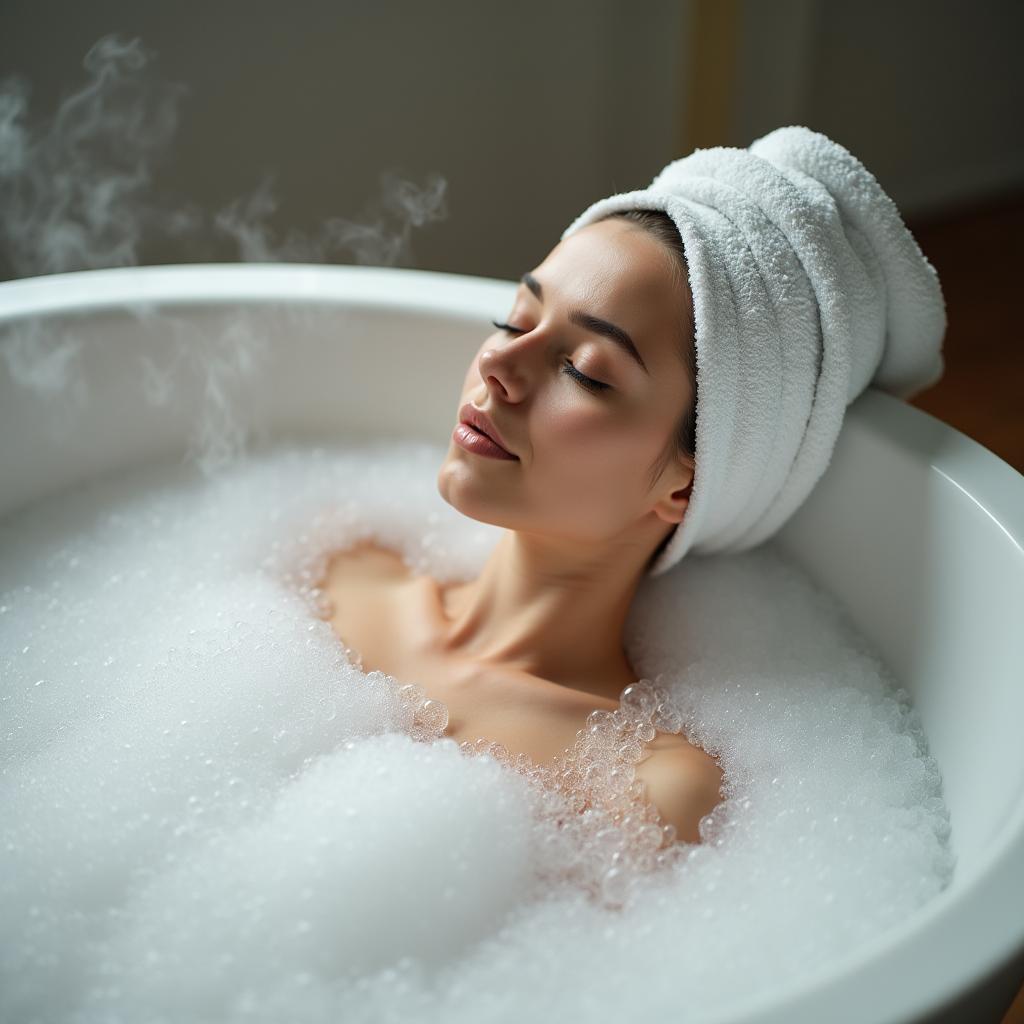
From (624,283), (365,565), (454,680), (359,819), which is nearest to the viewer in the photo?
(359,819)

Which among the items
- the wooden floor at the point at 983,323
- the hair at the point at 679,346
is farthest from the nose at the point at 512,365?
the wooden floor at the point at 983,323

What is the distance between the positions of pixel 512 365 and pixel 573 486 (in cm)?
13

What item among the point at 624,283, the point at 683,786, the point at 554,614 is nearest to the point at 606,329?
the point at 624,283

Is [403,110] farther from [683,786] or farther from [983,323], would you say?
[683,786]

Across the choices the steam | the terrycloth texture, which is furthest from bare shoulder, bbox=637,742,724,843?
the steam

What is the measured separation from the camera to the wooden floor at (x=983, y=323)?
92.8 inches

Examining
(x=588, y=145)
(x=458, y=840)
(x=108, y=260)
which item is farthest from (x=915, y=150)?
(x=458, y=840)

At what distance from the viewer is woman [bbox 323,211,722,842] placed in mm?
1124

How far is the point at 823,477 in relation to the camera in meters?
1.34

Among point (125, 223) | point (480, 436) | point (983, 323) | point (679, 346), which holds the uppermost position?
point (679, 346)

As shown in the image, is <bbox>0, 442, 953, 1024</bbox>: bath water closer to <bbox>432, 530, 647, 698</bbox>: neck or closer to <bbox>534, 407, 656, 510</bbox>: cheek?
<bbox>432, 530, 647, 698</bbox>: neck

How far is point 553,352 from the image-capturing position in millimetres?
1146

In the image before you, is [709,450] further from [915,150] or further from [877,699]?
[915,150]

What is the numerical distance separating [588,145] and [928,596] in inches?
67.7
